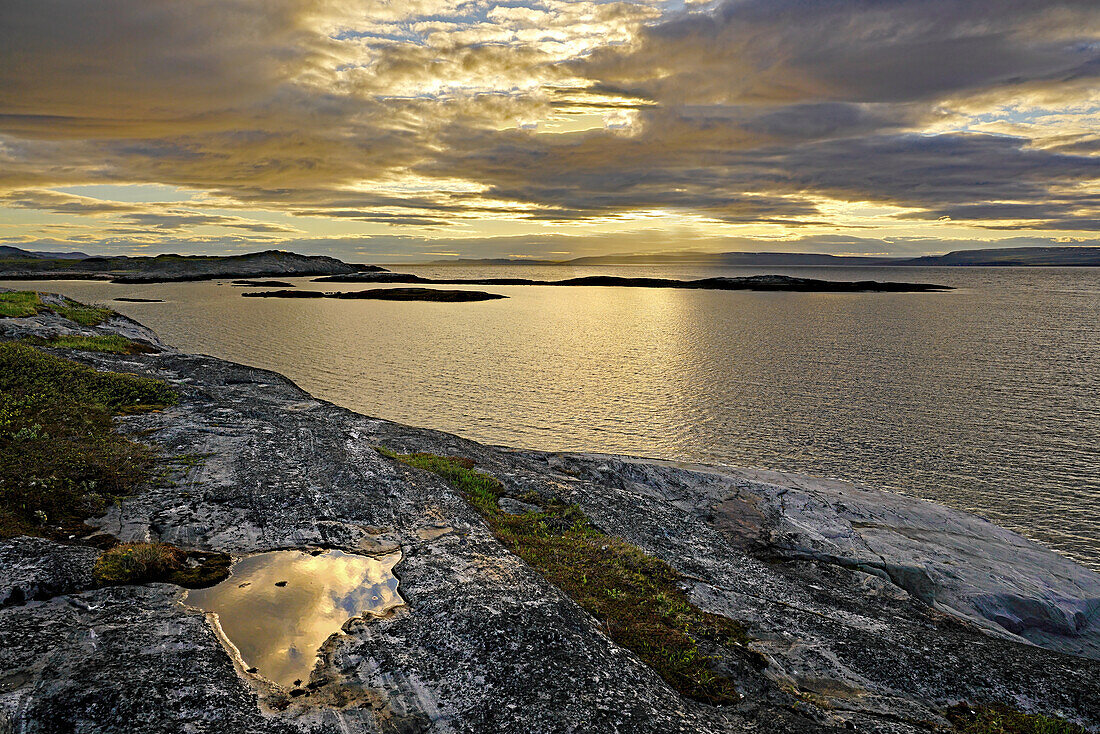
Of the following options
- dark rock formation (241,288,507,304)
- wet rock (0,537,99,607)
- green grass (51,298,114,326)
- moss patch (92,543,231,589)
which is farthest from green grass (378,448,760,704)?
dark rock formation (241,288,507,304)

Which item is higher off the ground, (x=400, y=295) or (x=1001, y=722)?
(x=400, y=295)

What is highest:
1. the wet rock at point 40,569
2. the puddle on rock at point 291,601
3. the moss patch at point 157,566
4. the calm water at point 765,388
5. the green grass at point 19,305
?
the green grass at point 19,305

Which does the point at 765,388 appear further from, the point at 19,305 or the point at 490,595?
the point at 19,305

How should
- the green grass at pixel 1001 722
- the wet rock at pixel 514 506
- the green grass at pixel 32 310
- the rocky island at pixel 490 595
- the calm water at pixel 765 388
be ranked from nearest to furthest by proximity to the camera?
the rocky island at pixel 490 595 → the green grass at pixel 1001 722 → the wet rock at pixel 514 506 → the calm water at pixel 765 388 → the green grass at pixel 32 310

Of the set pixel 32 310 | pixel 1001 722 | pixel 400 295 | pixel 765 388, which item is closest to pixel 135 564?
pixel 1001 722

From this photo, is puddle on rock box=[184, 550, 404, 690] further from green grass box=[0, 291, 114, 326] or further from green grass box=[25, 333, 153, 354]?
green grass box=[0, 291, 114, 326]

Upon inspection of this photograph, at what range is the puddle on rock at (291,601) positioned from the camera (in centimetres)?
1074

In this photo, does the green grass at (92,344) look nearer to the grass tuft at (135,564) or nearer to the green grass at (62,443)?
the green grass at (62,443)

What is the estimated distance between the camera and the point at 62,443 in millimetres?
17859

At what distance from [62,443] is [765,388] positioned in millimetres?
47566

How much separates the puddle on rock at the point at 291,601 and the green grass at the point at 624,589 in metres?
4.20

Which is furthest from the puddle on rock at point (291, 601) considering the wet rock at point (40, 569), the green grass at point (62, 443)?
the green grass at point (62, 443)

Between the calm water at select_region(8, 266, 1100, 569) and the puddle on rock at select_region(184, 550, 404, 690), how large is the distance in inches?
864

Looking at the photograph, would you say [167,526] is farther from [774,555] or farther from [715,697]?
[774,555]
